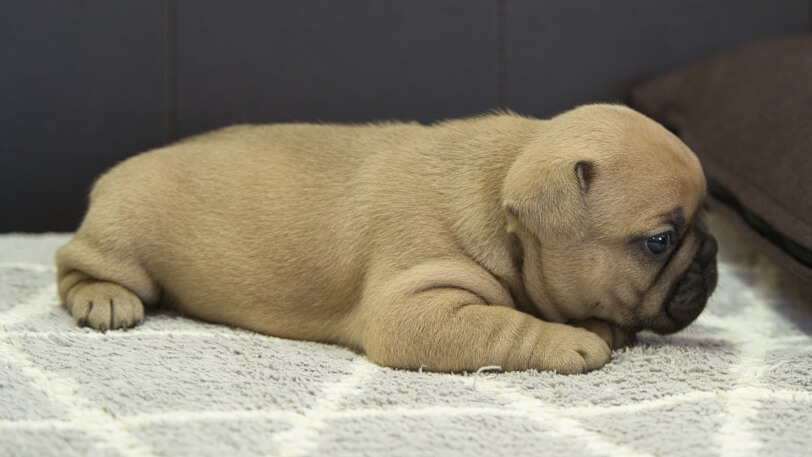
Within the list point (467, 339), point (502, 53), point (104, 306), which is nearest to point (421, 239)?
point (467, 339)

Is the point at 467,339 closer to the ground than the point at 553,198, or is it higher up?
closer to the ground

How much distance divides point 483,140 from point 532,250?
18.2 inches

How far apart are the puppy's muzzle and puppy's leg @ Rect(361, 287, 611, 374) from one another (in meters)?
0.32

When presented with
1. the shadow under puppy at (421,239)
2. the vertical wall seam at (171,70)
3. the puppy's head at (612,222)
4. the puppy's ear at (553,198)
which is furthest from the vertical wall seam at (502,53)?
the puppy's ear at (553,198)

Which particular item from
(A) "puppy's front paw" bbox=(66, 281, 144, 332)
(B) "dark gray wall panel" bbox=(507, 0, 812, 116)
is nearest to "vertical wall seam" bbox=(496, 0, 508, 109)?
(B) "dark gray wall panel" bbox=(507, 0, 812, 116)

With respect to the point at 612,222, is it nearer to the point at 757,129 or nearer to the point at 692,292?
the point at 692,292

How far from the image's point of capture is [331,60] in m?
4.09

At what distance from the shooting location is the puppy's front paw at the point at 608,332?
2.40 metres

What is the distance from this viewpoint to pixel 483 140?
260cm

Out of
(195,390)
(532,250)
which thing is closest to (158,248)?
(195,390)

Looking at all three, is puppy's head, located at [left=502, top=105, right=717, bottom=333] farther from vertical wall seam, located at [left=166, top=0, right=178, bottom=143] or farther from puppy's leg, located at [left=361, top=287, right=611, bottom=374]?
vertical wall seam, located at [left=166, top=0, right=178, bottom=143]

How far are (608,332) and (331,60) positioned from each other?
2.32 metres

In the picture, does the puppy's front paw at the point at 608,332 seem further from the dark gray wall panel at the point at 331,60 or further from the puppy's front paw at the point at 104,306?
the dark gray wall panel at the point at 331,60

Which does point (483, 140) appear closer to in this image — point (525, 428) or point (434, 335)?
point (434, 335)
